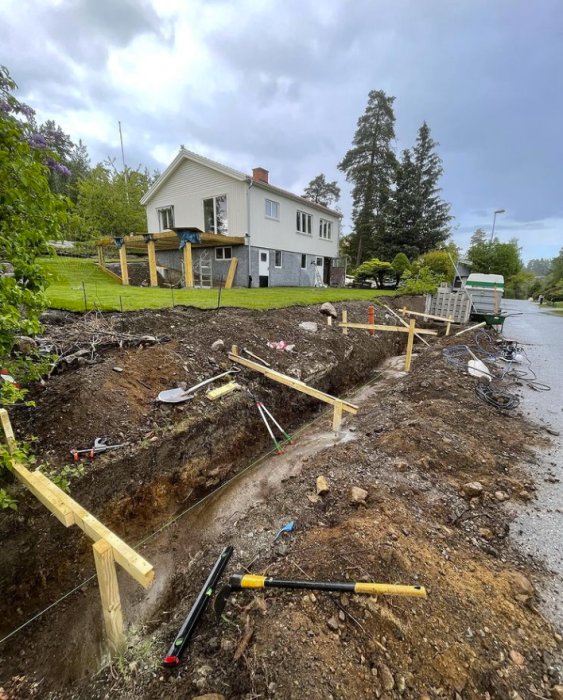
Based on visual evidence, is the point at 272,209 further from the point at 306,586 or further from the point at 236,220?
the point at 306,586

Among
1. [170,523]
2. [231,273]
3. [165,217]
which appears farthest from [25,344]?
[165,217]

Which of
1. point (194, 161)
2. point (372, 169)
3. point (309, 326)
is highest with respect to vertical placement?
point (372, 169)

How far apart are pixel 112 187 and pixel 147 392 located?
2435 cm

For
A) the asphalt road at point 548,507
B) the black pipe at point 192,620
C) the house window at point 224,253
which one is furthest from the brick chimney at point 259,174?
the black pipe at point 192,620

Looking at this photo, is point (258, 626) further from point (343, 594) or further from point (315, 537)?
point (315, 537)

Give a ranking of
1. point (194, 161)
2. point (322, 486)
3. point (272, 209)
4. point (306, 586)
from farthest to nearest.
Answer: point (272, 209) < point (194, 161) < point (322, 486) < point (306, 586)

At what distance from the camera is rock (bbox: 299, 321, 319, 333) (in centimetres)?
864

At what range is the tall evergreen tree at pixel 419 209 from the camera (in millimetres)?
29297

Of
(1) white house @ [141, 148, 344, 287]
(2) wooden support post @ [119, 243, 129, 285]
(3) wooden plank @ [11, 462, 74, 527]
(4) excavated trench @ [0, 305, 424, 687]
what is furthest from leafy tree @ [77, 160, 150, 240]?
(3) wooden plank @ [11, 462, 74, 527]

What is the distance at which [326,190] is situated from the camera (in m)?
43.4

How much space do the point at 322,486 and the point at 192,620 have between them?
177cm

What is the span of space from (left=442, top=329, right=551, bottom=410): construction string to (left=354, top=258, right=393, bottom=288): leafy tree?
43.5ft

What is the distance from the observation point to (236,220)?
15.4 metres

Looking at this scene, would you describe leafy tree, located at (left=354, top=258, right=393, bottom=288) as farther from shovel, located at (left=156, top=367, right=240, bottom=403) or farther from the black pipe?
the black pipe
